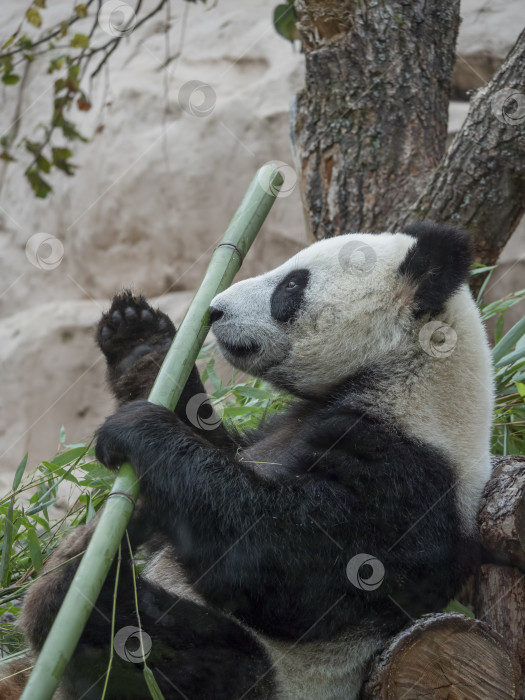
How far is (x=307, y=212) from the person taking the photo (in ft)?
14.0

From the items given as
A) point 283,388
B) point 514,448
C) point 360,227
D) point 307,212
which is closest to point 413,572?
point 283,388

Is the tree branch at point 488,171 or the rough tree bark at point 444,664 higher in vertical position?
the tree branch at point 488,171

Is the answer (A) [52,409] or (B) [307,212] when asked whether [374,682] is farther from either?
(A) [52,409]

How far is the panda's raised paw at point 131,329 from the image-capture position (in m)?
3.00

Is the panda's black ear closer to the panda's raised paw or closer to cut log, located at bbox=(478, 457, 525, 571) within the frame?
cut log, located at bbox=(478, 457, 525, 571)

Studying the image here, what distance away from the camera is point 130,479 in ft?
7.03

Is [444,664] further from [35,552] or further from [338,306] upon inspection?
[35,552]

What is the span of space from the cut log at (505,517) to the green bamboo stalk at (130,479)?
1.04 meters

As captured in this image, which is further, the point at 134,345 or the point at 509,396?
the point at 509,396

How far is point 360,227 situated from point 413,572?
212cm

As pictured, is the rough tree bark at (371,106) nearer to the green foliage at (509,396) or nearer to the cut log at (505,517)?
the green foliage at (509,396)

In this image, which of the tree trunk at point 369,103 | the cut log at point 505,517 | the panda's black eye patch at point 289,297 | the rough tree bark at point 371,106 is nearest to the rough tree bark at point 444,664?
the cut log at point 505,517

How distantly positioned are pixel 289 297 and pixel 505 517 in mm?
975

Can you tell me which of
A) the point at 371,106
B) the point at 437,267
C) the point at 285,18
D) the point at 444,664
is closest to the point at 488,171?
the point at 371,106
